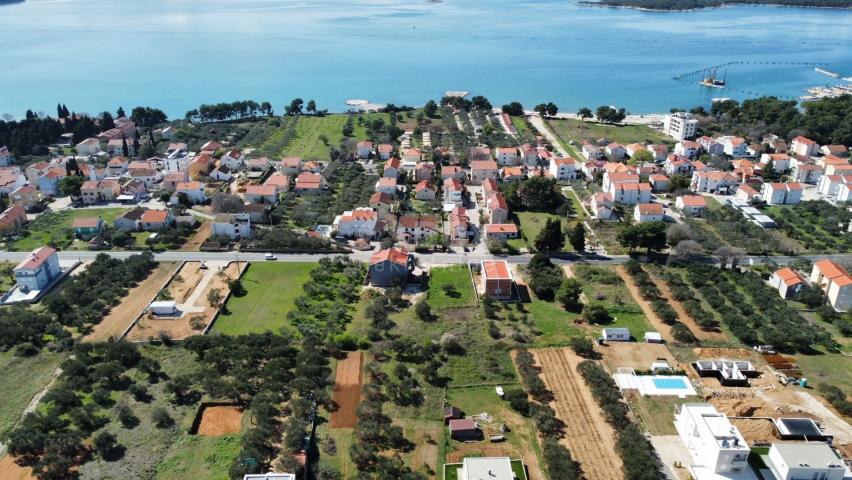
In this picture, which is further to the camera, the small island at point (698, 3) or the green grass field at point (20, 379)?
the small island at point (698, 3)

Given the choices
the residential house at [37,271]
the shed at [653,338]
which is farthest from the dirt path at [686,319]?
the residential house at [37,271]

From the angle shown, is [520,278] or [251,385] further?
[520,278]

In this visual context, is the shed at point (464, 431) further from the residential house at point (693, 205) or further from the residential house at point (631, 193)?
the residential house at point (693, 205)

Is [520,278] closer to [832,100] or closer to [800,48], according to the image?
[832,100]

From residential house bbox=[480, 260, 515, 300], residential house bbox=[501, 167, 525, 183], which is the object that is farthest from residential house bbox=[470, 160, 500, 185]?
residential house bbox=[480, 260, 515, 300]

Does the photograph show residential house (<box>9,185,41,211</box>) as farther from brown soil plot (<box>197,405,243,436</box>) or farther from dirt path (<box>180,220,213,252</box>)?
brown soil plot (<box>197,405,243,436</box>)

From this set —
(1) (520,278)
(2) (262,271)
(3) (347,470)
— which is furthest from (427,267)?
(3) (347,470)
